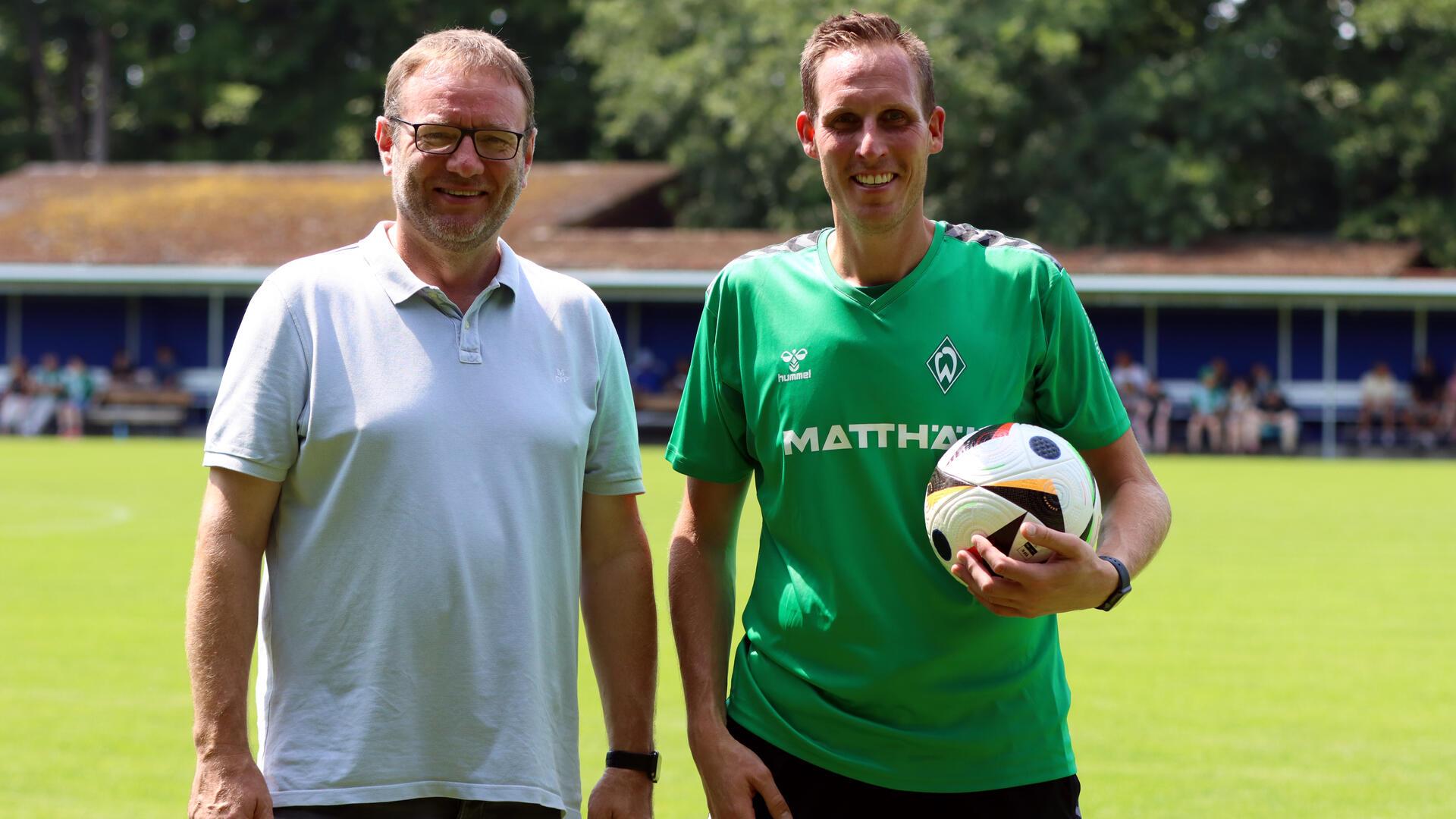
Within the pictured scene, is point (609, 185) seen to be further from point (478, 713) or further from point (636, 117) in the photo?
point (478, 713)

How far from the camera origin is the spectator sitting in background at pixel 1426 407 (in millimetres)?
33844

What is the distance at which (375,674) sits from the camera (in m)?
3.54

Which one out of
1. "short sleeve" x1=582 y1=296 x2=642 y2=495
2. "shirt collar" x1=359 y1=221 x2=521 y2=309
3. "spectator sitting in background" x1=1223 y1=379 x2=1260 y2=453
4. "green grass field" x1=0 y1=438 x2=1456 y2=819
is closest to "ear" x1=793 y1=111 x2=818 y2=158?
"short sleeve" x1=582 y1=296 x2=642 y2=495

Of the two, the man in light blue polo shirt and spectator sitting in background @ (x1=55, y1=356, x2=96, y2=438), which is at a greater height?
the man in light blue polo shirt

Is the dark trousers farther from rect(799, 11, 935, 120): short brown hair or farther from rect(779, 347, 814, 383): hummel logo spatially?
rect(799, 11, 935, 120): short brown hair

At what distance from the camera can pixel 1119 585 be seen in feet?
11.3

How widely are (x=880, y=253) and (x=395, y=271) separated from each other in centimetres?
104

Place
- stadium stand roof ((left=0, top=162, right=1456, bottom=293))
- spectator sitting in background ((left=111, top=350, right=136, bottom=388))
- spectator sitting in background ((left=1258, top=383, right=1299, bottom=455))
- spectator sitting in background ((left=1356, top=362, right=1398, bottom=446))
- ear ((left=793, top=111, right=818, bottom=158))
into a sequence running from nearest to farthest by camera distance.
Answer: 1. ear ((left=793, top=111, right=818, bottom=158))
2. spectator sitting in background ((left=1258, top=383, right=1299, bottom=455))
3. spectator sitting in background ((left=1356, top=362, right=1398, bottom=446))
4. stadium stand roof ((left=0, top=162, right=1456, bottom=293))
5. spectator sitting in background ((left=111, top=350, right=136, bottom=388))

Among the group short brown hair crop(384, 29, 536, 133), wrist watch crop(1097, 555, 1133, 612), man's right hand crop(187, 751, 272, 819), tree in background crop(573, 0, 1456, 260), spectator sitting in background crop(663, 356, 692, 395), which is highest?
tree in background crop(573, 0, 1456, 260)

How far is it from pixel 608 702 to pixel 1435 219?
4167 cm

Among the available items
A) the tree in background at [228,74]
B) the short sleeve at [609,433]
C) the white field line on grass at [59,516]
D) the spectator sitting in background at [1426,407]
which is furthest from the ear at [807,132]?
the tree in background at [228,74]

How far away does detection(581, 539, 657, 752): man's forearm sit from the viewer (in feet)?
12.8

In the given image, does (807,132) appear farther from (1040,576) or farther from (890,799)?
(890,799)

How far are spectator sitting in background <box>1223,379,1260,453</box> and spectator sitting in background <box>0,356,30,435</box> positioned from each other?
24.9 metres
